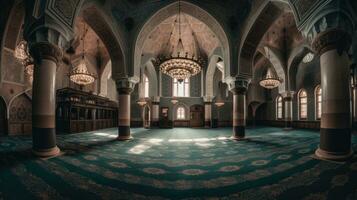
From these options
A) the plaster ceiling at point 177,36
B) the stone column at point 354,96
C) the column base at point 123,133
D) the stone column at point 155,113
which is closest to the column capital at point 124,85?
the column base at point 123,133

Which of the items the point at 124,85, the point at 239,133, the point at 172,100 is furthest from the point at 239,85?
the point at 172,100

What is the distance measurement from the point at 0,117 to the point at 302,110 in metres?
20.6

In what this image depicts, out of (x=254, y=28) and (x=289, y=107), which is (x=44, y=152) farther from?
(x=289, y=107)

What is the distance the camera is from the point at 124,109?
25.1ft

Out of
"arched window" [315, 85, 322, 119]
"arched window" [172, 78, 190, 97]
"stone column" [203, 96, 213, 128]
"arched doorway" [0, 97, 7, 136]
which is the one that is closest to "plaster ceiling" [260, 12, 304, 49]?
"arched window" [315, 85, 322, 119]

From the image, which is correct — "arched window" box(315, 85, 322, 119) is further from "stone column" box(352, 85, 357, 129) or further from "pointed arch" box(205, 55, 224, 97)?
"pointed arch" box(205, 55, 224, 97)

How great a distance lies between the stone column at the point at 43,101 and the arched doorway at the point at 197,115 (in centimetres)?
1470

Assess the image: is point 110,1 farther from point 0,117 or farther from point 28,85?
point 0,117

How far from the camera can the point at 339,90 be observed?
3463 mm

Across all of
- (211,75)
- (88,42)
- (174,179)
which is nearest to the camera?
(174,179)

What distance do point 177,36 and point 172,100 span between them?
654cm

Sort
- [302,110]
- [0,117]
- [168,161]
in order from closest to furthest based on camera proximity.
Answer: [168,161] → [0,117] → [302,110]

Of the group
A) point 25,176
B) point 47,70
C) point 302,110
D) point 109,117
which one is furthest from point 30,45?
point 302,110

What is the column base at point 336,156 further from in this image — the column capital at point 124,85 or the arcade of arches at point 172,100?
the column capital at point 124,85
